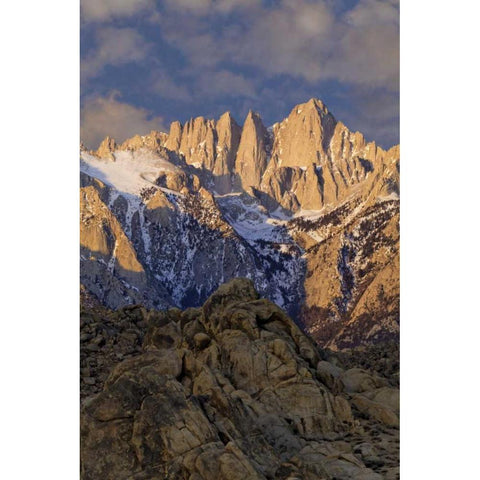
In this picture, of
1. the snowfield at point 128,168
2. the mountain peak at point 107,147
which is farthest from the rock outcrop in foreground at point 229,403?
the mountain peak at point 107,147

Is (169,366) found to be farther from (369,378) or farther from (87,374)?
(369,378)

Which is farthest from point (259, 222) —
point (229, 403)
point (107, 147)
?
point (229, 403)

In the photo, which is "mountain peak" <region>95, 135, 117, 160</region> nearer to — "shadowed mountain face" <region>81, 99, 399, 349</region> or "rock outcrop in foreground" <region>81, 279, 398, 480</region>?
"shadowed mountain face" <region>81, 99, 399, 349</region>

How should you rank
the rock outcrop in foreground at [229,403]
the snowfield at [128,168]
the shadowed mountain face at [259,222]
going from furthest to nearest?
the snowfield at [128,168] < the shadowed mountain face at [259,222] < the rock outcrop in foreground at [229,403]

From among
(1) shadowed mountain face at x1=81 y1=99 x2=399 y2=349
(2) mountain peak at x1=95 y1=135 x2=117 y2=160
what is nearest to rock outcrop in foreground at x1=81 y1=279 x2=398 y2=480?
(1) shadowed mountain face at x1=81 y1=99 x2=399 y2=349

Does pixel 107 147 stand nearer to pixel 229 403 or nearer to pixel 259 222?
pixel 259 222

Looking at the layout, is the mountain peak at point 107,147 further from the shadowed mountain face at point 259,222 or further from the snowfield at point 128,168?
the snowfield at point 128,168
